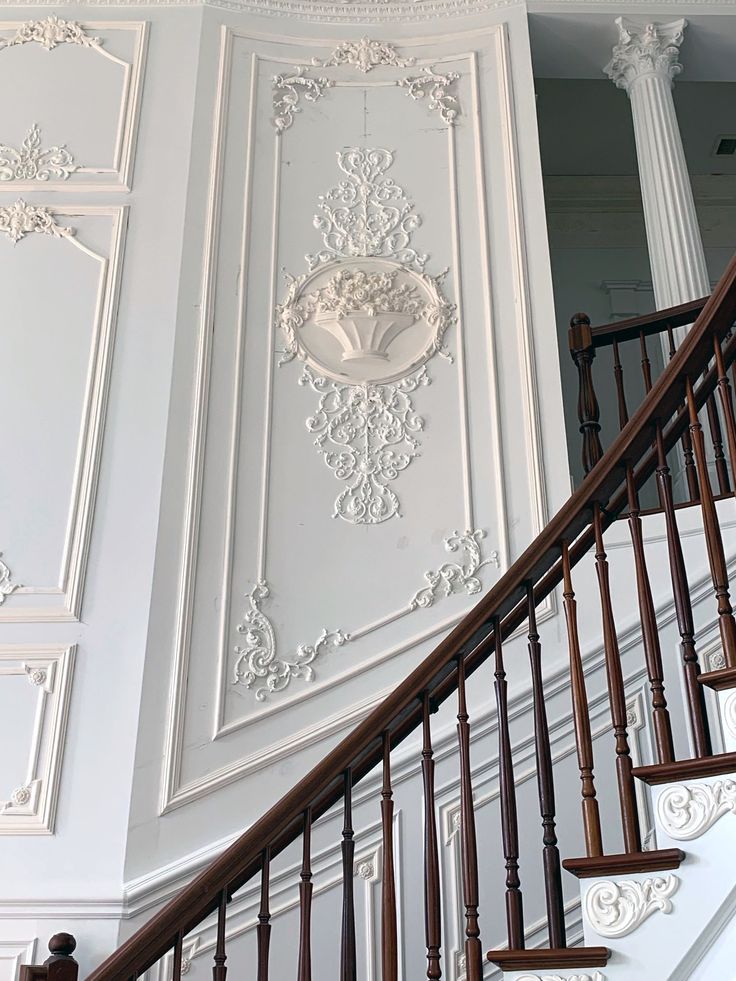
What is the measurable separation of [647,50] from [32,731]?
189 inches

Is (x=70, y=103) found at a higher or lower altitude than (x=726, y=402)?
higher

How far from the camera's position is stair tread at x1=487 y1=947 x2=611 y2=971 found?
2.14 metres

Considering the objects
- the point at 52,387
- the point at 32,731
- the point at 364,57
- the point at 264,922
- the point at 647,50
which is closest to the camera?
the point at 264,922

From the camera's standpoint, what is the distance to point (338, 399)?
15.4 feet

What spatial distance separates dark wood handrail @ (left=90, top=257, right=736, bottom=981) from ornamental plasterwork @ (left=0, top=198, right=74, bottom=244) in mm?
3343

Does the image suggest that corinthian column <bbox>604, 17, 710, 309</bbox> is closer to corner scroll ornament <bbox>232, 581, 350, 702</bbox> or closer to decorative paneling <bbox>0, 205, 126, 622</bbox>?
corner scroll ornament <bbox>232, 581, 350, 702</bbox>

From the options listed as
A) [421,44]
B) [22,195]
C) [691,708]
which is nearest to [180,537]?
[22,195]

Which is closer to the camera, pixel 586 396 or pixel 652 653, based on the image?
pixel 652 653

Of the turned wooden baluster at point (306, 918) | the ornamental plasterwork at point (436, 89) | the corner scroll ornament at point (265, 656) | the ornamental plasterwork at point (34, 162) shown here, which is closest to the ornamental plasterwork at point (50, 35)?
the ornamental plasterwork at point (34, 162)

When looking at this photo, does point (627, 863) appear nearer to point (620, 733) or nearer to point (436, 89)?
point (620, 733)

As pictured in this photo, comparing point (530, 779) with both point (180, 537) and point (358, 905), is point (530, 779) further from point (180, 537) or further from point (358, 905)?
point (180, 537)

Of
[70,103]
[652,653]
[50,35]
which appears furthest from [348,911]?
[50,35]

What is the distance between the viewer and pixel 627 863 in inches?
85.1

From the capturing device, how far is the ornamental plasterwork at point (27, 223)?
496 cm
